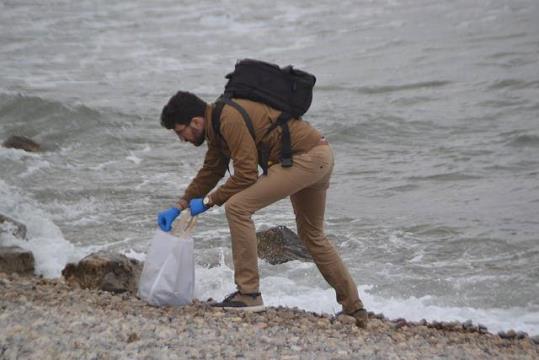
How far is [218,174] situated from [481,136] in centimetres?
931

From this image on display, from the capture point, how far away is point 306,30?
88.7 feet

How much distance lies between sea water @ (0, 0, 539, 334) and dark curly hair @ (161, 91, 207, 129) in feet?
8.89

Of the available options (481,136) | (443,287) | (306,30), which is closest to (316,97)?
(481,136)

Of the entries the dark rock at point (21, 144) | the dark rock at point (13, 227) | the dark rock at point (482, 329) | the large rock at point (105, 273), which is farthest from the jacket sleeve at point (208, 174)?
the dark rock at point (21, 144)

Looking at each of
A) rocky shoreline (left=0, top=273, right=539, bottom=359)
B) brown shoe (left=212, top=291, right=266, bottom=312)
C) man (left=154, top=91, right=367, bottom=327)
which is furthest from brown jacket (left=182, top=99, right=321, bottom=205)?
rocky shoreline (left=0, top=273, right=539, bottom=359)

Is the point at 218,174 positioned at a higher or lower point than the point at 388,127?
higher

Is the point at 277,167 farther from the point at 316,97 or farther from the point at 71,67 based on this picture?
the point at 71,67

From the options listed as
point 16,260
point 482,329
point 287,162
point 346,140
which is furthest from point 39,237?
point 346,140

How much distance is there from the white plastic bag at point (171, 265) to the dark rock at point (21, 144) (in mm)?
8650

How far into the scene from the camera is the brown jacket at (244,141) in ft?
20.7

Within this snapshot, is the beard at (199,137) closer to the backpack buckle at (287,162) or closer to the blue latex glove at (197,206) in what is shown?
the blue latex glove at (197,206)

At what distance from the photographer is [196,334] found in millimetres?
6113

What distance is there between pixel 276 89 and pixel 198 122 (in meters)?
0.56

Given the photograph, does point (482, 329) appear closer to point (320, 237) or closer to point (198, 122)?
point (320, 237)
